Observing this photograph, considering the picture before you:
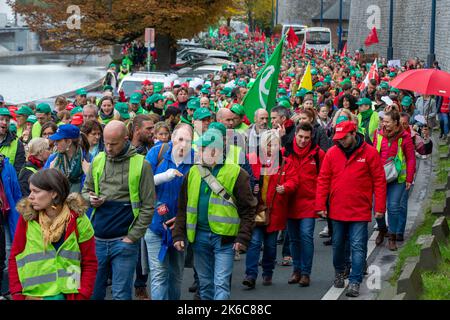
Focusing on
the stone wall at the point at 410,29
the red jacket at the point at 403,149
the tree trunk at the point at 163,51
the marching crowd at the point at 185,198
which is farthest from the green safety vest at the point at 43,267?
the tree trunk at the point at 163,51

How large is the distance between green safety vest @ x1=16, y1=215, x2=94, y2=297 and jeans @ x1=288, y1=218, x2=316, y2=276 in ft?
14.3

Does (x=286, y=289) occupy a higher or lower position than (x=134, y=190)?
lower

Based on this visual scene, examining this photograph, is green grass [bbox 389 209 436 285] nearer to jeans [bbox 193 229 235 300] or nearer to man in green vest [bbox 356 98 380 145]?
man in green vest [bbox 356 98 380 145]

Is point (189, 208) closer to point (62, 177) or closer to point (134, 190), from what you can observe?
point (134, 190)

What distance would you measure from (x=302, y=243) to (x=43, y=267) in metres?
4.52

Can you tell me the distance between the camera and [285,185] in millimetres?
10172

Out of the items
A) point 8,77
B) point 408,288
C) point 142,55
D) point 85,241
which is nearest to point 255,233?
point 408,288

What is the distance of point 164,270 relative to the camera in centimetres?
848

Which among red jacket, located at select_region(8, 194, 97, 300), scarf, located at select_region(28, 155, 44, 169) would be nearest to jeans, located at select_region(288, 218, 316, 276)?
scarf, located at select_region(28, 155, 44, 169)

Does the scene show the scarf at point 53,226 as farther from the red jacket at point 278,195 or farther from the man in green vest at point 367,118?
the man in green vest at point 367,118

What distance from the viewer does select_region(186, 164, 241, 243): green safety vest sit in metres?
8.08

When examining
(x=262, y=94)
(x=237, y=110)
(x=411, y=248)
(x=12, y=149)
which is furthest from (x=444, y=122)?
(x=12, y=149)
